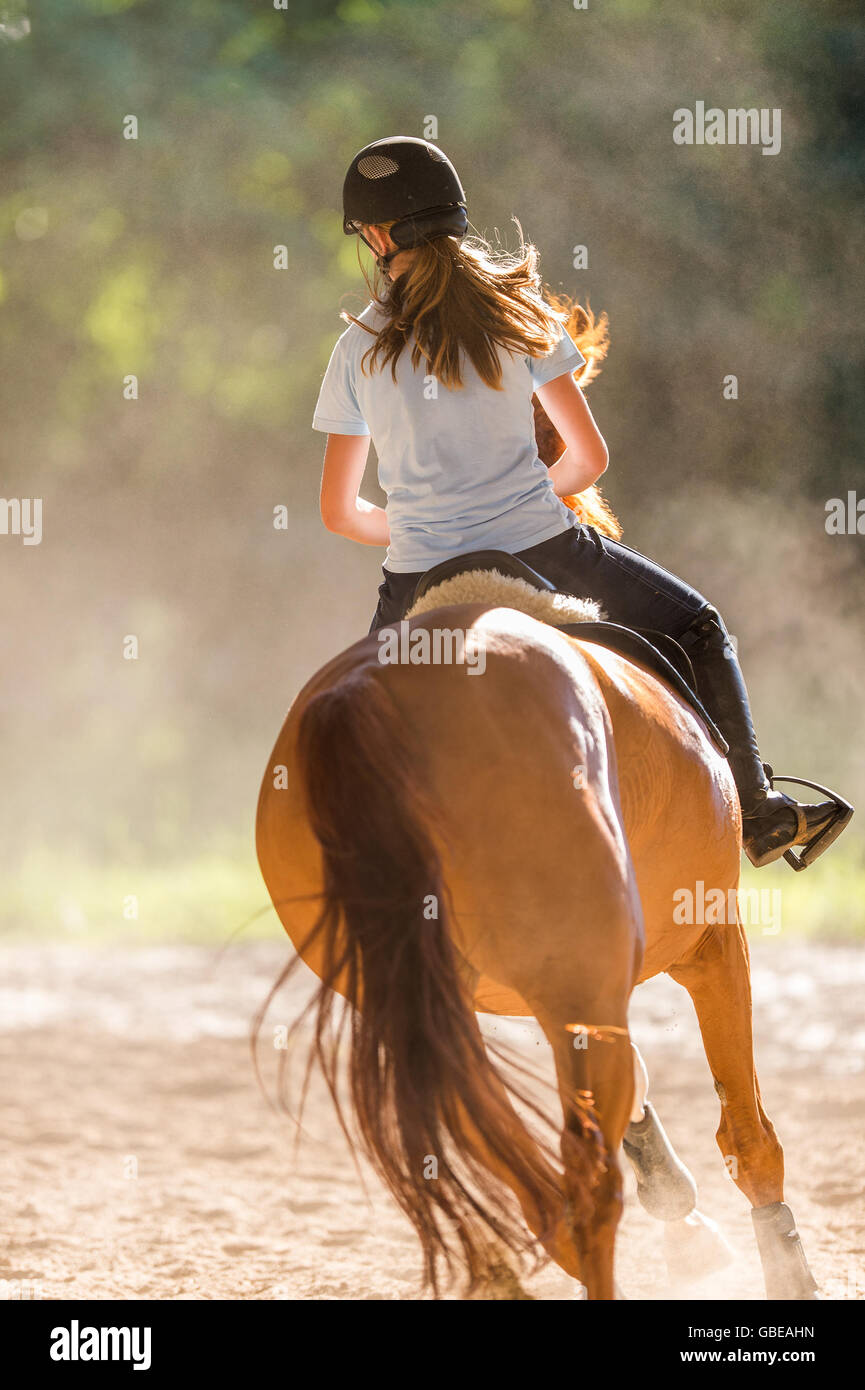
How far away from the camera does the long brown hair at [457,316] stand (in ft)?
7.35

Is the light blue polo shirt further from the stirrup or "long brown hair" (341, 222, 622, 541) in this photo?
the stirrup

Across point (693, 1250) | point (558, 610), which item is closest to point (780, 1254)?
point (693, 1250)

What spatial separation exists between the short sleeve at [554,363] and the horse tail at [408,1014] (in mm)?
837

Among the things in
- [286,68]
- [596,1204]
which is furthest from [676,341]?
[596,1204]

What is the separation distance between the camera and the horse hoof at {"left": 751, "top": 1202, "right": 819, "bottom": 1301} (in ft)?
9.03

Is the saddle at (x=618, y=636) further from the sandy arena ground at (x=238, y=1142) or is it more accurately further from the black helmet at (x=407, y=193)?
the sandy arena ground at (x=238, y=1142)

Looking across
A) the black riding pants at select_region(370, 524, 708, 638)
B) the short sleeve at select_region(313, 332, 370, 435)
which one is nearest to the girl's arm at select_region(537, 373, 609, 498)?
the black riding pants at select_region(370, 524, 708, 638)

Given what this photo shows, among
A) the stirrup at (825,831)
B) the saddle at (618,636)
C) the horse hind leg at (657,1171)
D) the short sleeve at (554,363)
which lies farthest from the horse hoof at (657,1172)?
the short sleeve at (554,363)

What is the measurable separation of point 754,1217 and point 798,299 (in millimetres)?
10291

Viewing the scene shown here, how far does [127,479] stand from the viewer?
12.5 metres

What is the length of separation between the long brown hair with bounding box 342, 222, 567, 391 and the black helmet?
0.11ft

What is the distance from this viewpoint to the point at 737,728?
9.19ft

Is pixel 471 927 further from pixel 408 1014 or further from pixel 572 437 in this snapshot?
pixel 572 437
